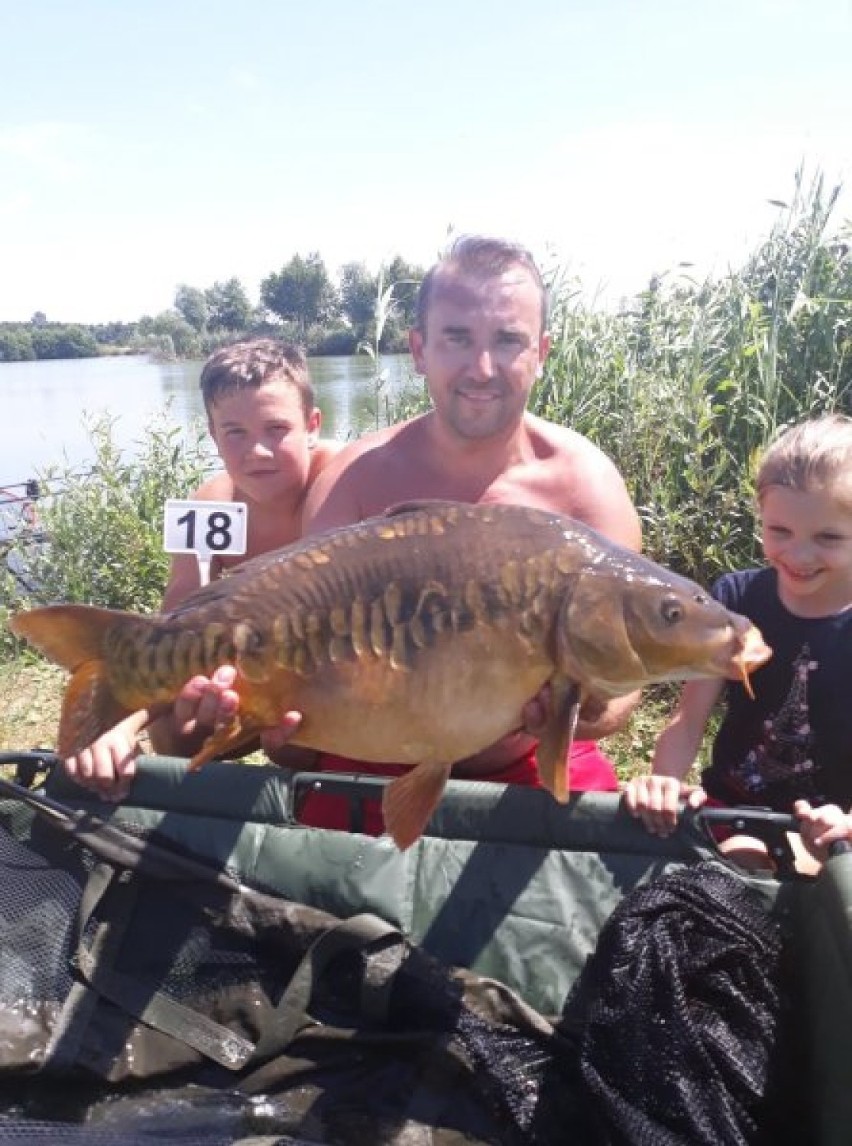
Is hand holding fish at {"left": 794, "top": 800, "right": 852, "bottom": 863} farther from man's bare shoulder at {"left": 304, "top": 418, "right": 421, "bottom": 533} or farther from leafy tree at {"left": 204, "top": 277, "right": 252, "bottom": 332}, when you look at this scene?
leafy tree at {"left": 204, "top": 277, "right": 252, "bottom": 332}

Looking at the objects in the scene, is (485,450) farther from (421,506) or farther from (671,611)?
(671,611)

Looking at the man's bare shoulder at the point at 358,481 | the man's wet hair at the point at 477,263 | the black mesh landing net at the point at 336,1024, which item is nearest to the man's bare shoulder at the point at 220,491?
the man's bare shoulder at the point at 358,481

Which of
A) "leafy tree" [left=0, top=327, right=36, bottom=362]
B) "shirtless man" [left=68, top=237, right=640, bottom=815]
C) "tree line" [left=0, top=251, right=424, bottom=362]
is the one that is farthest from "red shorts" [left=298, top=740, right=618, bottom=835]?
"leafy tree" [left=0, top=327, right=36, bottom=362]

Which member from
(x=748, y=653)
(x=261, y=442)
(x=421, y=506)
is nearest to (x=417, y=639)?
(x=421, y=506)

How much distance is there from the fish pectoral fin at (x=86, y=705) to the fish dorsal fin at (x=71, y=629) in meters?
0.02

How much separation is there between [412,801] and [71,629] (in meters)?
0.49

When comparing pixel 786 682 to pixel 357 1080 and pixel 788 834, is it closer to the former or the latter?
pixel 788 834

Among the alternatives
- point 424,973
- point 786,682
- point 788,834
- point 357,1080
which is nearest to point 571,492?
point 786,682

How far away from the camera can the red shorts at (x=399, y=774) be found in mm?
1747

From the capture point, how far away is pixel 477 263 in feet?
6.27

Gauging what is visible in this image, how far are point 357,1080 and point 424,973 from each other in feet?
0.48

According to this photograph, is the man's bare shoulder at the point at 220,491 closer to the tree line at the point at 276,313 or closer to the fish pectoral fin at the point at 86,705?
the fish pectoral fin at the point at 86,705

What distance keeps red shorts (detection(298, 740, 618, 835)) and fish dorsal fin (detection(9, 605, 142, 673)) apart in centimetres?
51

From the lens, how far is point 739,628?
123cm
